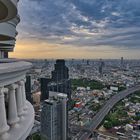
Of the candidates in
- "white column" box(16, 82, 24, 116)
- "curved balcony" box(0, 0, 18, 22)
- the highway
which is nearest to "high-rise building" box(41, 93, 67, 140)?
the highway

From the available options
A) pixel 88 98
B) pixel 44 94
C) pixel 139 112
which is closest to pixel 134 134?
pixel 139 112

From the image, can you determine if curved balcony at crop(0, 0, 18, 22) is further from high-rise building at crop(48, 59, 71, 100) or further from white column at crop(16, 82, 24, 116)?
high-rise building at crop(48, 59, 71, 100)

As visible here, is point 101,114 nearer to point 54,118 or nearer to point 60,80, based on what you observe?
point 60,80

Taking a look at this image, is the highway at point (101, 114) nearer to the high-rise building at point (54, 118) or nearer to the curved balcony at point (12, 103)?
the high-rise building at point (54, 118)

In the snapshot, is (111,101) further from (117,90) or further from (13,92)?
(13,92)

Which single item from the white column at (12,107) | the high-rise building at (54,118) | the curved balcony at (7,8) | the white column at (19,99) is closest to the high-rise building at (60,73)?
the high-rise building at (54,118)
